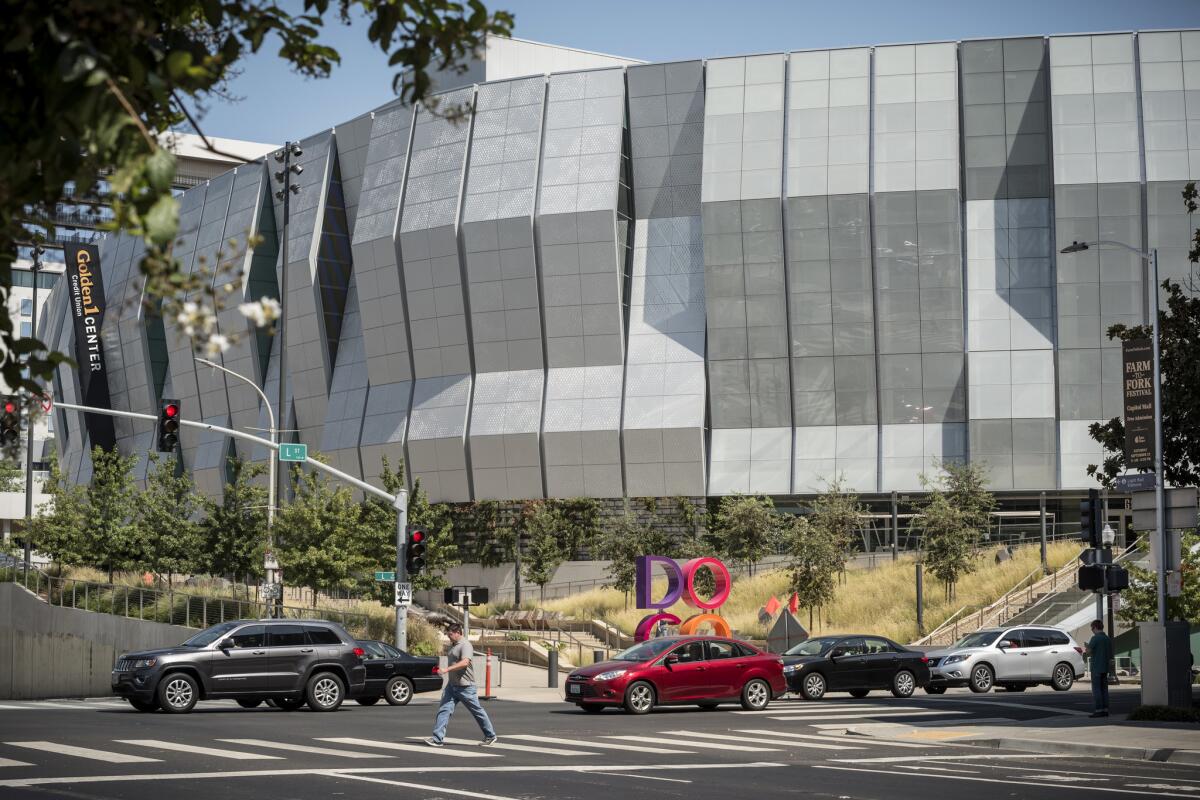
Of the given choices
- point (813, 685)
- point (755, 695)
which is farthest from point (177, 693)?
point (813, 685)

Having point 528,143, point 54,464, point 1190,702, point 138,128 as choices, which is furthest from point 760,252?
point 138,128

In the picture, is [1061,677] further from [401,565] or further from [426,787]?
[426,787]

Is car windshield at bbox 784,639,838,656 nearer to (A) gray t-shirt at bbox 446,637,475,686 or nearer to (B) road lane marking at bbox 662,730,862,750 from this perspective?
(B) road lane marking at bbox 662,730,862,750

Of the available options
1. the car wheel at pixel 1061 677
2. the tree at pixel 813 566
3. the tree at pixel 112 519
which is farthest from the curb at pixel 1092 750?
the tree at pixel 112 519

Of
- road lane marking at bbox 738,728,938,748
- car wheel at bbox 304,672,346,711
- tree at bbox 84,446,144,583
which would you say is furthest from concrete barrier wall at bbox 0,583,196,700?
road lane marking at bbox 738,728,938,748

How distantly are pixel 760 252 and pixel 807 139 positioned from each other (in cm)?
569

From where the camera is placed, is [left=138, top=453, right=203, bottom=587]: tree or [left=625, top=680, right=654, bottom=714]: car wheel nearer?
[left=625, top=680, right=654, bottom=714]: car wheel

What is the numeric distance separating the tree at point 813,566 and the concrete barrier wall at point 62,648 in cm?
2487

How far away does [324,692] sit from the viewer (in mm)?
27234

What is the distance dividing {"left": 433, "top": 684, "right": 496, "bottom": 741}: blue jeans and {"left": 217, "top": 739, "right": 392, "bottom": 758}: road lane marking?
1.23 meters

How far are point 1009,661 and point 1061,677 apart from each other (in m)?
1.59

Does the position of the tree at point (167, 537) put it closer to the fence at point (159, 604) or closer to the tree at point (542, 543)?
the fence at point (159, 604)

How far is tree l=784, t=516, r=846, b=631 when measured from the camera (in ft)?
175

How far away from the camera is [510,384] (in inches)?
2672
